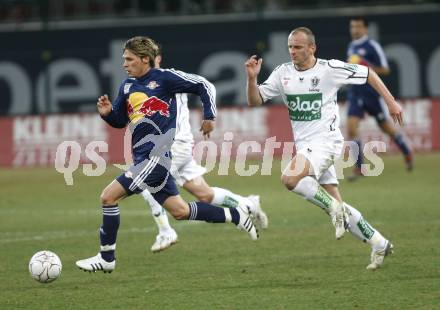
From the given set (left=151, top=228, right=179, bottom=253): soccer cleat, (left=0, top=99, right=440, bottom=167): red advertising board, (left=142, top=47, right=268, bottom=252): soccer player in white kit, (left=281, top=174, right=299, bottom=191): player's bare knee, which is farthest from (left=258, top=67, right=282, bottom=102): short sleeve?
(left=0, top=99, right=440, bottom=167): red advertising board

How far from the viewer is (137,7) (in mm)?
23906

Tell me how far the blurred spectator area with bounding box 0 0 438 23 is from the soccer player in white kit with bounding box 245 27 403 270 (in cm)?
1395

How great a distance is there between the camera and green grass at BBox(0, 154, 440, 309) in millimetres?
7895

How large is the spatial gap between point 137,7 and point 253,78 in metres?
15.1

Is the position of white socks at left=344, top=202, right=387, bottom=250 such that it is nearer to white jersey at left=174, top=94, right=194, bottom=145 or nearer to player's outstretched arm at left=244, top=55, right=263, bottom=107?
player's outstretched arm at left=244, top=55, right=263, bottom=107

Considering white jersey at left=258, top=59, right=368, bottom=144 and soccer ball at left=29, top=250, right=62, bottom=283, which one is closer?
soccer ball at left=29, top=250, right=62, bottom=283

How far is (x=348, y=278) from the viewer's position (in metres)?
8.62

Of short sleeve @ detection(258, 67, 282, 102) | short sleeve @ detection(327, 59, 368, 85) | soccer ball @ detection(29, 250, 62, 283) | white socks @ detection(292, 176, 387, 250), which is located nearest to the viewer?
soccer ball @ detection(29, 250, 62, 283)

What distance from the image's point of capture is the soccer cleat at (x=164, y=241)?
1040 cm

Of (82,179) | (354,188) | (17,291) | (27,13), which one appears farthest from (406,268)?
(27,13)

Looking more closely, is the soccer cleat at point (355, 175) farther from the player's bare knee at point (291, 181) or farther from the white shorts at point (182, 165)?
the player's bare knee at point (291, 181)

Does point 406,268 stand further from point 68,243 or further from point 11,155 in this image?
point 11,155

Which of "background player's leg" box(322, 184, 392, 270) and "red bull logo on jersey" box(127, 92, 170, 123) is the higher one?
"red bull logo on jersey" box(127, 92, 170, 123)

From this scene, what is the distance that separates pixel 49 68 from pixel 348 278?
15.3 m
